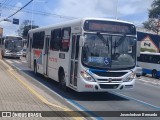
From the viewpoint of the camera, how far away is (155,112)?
12117 mm

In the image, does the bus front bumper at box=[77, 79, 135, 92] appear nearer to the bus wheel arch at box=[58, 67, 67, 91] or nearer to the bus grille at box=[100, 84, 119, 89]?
the bus grille at box=[100, 84, 119, 89]

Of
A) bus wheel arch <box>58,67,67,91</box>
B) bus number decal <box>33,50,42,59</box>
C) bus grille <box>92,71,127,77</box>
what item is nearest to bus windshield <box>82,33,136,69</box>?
bus grille <box>92,71,127,77</box>

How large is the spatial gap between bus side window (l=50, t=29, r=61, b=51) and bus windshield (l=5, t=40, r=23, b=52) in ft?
86.8

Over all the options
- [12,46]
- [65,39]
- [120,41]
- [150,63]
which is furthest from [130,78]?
[12,46]

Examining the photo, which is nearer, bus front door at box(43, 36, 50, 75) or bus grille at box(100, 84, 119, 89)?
bus grille at box(100, 84, 119, 89)

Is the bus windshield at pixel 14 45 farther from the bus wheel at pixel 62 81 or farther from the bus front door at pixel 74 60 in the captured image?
the bus front door at pixel 74 60

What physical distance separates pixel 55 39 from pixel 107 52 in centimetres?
465

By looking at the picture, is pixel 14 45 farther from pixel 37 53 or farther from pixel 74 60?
pixel 74 60

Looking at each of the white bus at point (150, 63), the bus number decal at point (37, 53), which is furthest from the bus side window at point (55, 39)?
the white bus at point (150, 63)

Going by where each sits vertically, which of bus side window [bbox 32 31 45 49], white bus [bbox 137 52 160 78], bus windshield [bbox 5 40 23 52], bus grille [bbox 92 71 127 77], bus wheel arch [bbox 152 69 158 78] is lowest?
bus wheel arch [bbox 152 69 158 78]

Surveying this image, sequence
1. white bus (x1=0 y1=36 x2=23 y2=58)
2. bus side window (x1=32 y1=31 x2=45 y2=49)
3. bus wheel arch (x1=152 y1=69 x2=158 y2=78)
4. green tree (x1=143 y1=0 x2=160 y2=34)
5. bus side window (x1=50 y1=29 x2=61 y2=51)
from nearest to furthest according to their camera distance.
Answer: bus side window (x1=50 y1=29 x2=61 y2=51)
bus side window (x1=32 y1=31 x2=45 y2=49)
bus wheel arch (x1=152 y1=69 x2=158 y2=78)
white bus (x1=0 y1=36 x2=23 y2=58)
green tree (x1=143 y1=0 x2=160 y2=34)

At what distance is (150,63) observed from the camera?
36.6 meters

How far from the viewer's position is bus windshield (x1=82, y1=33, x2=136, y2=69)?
1395cm

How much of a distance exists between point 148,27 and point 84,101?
243 feet
